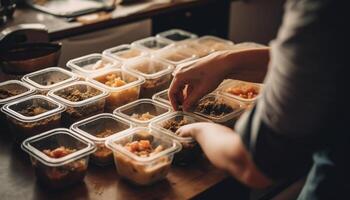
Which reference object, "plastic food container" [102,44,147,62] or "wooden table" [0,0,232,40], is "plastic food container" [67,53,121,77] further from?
"wooden table" [0,0,232,40]

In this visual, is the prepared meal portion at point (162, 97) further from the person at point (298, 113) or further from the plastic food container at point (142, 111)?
the person at point (298, 113)

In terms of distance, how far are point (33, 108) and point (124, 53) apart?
0.60 m

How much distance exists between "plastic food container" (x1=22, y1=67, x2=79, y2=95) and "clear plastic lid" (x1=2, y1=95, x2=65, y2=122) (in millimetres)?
146

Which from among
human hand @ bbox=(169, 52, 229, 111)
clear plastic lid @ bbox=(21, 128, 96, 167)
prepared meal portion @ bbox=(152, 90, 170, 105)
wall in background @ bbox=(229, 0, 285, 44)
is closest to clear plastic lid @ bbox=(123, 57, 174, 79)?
prepared meal portion @ bbox=(152, 90, 170, 105)

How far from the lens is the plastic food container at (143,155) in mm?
1416

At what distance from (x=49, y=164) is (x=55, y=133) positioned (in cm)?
18

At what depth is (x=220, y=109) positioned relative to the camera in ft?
5.69

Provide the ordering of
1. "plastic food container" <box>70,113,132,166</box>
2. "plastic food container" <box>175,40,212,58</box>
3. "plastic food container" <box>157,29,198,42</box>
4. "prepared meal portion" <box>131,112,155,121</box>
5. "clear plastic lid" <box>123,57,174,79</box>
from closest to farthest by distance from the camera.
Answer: "plastic food container" <box>70,113,132,166</box>
"prepared meal portion" <box>131,112,155,121</box>
"clear plastic lid" <box>123,57,174,79</box>
"plastic food container" <box>175,40,212,58</box>
"plastic food container" <box>157,29,198,42</box>

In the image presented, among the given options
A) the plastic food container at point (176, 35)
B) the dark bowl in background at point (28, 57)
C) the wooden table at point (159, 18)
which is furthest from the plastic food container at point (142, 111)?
the wooden table at point (159, 18)

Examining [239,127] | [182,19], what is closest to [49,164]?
[239,127]

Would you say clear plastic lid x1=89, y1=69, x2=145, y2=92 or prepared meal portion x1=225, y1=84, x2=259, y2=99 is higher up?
clear plastic lid x1=89, y1=69, x2=145, y2=92

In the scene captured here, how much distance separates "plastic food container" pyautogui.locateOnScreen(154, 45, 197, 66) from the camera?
85.5 inches

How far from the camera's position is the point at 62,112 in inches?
68.0

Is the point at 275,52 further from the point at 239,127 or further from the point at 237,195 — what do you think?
the point at 237,195
